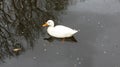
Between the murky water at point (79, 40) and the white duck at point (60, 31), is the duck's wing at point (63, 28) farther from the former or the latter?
the murky water at point (79, 40)

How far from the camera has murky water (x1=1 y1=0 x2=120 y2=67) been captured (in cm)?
853

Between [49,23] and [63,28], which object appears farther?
[49,23]

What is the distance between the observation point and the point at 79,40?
9.42 m

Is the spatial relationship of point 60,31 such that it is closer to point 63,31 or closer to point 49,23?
point 63,31

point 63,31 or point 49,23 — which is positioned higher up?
point 49,23

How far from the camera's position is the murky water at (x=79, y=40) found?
853 cm

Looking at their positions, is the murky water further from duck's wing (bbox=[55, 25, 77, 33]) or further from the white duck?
duck's wing (bbox=[55, 25, 77, 33])

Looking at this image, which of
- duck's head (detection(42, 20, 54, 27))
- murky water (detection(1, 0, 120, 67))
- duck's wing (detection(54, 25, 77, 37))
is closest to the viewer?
murky water (detection(1, 0, 120, 67))

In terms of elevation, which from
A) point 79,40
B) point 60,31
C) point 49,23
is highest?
point 49,23

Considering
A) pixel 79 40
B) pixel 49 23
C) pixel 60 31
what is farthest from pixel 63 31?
pixel 49 23

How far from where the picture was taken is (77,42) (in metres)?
9.34

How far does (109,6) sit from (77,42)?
9.16 ft

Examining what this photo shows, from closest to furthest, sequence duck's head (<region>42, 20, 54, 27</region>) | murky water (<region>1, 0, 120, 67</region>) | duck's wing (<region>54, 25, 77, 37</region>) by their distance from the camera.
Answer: murky water (<region>1, 0, 120, 67</region>) < duck's wing (<region>54, 25, 77, 37</region>) < duck's head (<region>42, 20, 54, 27</region>)

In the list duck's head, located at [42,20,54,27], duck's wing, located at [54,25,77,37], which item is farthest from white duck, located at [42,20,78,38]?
duck's head, located at [42,20,54,27]
